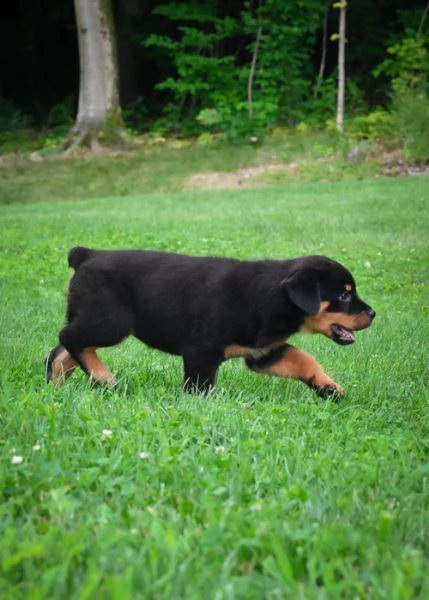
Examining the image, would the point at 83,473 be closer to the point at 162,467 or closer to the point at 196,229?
the point at 162,467

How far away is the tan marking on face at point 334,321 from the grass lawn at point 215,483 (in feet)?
1.49

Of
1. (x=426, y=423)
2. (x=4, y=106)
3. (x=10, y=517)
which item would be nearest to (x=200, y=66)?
(x=4, y=106)

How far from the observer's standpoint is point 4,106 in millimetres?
32938

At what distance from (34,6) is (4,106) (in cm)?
589

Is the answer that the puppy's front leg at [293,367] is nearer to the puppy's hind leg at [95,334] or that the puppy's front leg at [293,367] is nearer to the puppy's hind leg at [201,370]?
the puppy's hind leg at [201,370]

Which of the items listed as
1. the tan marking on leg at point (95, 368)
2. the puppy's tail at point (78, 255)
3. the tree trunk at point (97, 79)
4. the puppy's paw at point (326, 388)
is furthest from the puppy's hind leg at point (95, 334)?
the tree trunk at point (97, 79)

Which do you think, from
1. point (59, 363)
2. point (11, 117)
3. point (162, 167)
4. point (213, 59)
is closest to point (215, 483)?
point (59, 363)

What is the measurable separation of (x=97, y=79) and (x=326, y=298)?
2498 cm

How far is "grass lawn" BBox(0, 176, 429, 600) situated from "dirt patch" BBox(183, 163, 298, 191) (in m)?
18.2

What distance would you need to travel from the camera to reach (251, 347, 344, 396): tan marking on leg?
599 centimetres

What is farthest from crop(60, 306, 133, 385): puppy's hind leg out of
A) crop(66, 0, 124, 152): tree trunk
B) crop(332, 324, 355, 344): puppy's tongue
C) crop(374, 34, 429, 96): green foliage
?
crop(374, 34, 429, 96): green foliage

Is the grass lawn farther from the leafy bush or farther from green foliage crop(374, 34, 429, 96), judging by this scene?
the leafy bush

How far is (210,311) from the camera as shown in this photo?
5.91 metres

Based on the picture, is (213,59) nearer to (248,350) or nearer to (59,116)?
(59,116)
